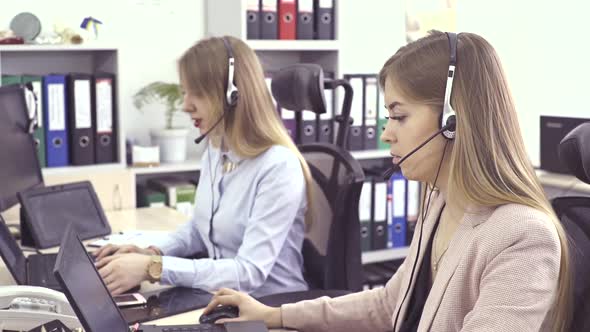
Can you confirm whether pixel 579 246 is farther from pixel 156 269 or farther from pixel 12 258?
pixel 12 258

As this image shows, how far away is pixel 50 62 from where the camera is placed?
3084 mm

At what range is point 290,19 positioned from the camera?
3279 mm

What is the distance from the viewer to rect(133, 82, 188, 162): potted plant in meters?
3.16

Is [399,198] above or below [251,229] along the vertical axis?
below

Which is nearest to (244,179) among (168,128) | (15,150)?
(15,150)

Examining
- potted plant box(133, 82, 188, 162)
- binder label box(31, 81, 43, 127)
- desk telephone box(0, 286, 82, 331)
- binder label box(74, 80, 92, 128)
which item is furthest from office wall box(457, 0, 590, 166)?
desk telephone box(0, 286, 82, 331)

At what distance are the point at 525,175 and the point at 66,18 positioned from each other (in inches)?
89.8

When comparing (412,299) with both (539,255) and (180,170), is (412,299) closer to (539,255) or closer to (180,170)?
(539,255)

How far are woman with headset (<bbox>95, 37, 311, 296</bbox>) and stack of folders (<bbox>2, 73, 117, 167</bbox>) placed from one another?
0.83 meters

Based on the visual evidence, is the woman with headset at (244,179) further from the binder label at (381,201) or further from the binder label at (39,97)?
the binder label at (381,201)

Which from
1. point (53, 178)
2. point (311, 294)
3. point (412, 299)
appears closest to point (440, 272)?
point (412, 299)

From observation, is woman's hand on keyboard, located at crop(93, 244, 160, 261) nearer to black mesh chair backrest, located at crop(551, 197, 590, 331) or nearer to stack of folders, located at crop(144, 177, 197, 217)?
stack of folders, located at crop(144, 177, 197, 217)

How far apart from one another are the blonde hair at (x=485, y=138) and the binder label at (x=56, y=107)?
6.01 ft

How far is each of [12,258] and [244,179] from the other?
0.60 metres
